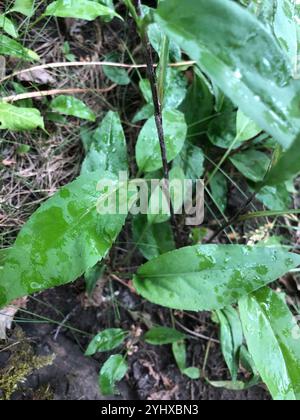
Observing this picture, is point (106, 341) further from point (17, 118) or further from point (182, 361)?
point (17, 118)

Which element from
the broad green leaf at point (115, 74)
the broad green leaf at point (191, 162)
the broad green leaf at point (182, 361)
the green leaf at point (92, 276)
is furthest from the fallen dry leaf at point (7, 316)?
the broad green leaf at point (115, 74)

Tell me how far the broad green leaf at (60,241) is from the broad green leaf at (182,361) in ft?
1.55

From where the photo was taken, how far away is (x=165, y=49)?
2.47ft

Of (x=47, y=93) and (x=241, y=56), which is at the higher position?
(x=241, y=56)

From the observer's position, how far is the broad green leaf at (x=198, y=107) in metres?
1.19

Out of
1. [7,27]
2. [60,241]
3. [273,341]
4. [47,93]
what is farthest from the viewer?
[47,93]

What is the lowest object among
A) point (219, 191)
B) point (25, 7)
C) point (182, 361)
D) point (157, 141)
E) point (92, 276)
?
point (182, 361)

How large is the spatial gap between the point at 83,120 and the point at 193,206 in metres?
0.37

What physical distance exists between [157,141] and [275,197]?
1.31 feet

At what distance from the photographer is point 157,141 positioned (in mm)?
1025

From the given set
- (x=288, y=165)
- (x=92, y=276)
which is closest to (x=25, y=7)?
(x=92, y=276)

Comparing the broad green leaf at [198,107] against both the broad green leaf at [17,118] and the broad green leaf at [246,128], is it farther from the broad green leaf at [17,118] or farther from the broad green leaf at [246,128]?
the broad green leaf at [17,118]

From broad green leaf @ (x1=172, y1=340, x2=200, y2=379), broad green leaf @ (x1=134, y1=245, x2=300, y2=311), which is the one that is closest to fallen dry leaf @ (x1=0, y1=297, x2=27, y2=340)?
broad green leaf @ (x1=134, y1=245, x2=300, y2=311)

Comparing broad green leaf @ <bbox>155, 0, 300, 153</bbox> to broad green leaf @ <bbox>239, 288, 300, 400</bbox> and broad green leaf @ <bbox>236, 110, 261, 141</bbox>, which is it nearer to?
broad green leaf @ <bbox>239, 288, 300, 400</bbox>
